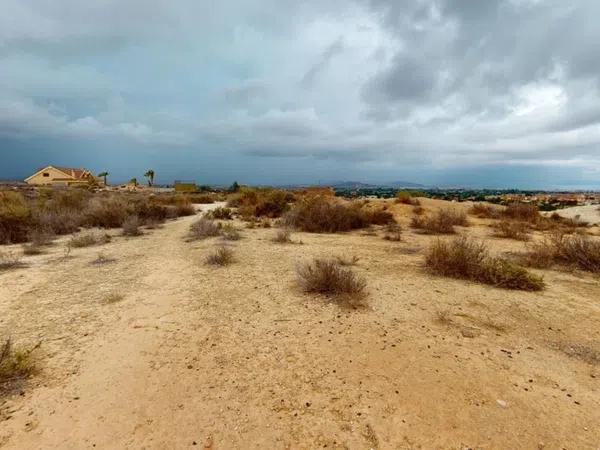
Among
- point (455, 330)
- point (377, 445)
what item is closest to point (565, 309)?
point (455, 330)

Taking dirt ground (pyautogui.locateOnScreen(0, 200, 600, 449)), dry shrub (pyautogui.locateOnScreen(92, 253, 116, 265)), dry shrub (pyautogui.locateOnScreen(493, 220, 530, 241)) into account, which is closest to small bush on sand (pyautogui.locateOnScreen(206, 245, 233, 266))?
dirt ground (pyautogui.locateOnScreen(0, 200, 600, 449))

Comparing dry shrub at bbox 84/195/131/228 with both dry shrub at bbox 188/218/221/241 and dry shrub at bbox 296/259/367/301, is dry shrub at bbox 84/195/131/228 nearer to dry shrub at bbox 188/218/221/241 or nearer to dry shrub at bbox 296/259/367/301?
dry shrub at bbox 188/218/221/241

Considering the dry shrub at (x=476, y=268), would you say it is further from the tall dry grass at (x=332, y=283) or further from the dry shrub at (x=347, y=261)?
the tall dry grass at (x=332, y=283)

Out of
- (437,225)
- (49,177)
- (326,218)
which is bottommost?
(437,225)

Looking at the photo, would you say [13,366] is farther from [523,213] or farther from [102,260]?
[523,213]

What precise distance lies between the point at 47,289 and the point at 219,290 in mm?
3075

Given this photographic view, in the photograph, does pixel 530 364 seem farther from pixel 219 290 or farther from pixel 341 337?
pixel 219 290

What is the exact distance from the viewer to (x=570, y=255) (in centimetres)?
808

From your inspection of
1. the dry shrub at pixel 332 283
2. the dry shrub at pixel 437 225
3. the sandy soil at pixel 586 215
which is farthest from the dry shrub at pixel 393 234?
the sandy soil at pixel 586 215

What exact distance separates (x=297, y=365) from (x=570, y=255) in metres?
7.76

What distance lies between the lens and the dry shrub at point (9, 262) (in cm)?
751

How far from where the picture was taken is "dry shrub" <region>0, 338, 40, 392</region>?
10.9ft

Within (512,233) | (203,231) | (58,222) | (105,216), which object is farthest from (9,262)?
(512,233)

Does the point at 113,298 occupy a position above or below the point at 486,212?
below
